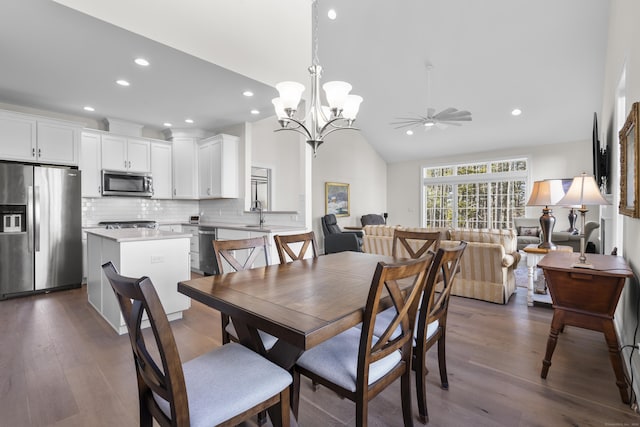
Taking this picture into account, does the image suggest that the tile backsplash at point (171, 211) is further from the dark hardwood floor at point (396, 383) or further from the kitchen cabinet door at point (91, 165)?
the dark hardwood floor at point (396, 383)

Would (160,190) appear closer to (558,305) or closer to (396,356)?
(396,356)

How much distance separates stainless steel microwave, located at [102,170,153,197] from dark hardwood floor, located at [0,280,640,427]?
2.23 metres

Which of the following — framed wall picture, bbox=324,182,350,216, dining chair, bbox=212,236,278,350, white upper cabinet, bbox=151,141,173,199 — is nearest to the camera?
dining chair, bbox=212,236,278,350

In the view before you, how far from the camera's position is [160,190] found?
5.46 metres

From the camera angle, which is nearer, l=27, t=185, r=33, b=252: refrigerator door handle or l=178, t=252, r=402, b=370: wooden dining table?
l=178, t=252, r=402, b=370: wooden dining table

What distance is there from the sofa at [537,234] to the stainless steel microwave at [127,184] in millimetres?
7253

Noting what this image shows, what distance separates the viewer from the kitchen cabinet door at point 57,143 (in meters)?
4.12

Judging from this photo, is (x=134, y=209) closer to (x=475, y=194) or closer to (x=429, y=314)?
(x=429, y=314)

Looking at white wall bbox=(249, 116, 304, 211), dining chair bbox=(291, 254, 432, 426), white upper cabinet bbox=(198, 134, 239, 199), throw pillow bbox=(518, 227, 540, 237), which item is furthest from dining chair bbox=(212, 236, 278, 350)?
throw pillow bbox=(518, 227, 540, 237)

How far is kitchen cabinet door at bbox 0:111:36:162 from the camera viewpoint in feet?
12.7

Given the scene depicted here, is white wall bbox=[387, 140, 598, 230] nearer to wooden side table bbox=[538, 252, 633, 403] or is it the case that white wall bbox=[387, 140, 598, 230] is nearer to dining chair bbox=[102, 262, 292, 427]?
wooden side table bbox=[538, 252, 633, 403]

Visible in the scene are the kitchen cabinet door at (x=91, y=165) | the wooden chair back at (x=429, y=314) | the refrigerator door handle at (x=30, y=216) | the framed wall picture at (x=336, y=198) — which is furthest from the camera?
the framed wall picture at (x=336, y=198)

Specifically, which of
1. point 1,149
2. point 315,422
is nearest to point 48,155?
point 1,149

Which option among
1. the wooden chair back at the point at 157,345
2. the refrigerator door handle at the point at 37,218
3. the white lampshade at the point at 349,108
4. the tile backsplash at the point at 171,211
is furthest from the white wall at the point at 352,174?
the wooden chair back at the point at 157,345
